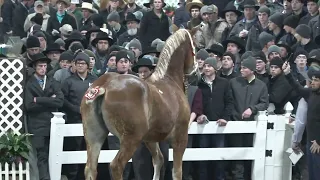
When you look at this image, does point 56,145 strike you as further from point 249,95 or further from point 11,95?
point 249,95

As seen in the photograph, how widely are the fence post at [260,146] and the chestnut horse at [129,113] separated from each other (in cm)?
229

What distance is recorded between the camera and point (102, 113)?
496 inches

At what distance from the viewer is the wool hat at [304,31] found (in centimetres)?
Result: 1789

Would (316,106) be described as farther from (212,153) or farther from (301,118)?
(212,153)

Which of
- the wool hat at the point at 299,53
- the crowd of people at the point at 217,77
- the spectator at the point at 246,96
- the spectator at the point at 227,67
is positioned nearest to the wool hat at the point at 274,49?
the crowd of people at the point at 217,77

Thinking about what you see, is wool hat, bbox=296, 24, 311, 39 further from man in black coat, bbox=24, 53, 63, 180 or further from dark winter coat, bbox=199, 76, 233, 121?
man in black coat, bbox=24, 53, 63, 180

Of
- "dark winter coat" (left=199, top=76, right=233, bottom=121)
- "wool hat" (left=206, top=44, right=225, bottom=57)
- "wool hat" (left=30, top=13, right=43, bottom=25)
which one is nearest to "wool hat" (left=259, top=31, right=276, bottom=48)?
"wool hat" (left=206, top=44, right=225, bottom=57)

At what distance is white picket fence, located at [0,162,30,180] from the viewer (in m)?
14.7

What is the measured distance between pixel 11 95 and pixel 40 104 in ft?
1.51

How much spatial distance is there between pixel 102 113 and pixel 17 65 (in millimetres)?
2719

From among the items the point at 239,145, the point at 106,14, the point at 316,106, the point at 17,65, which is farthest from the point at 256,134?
the point at 106,14

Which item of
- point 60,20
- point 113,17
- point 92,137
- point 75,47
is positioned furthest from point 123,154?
point 113,17

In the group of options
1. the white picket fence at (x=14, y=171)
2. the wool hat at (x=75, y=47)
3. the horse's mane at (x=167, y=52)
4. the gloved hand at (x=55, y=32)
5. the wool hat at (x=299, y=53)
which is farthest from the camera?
the gloved hand at (x=55, y=32)

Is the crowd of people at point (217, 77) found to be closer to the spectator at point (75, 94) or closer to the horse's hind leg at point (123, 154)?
the spectator at point (75, 94)
